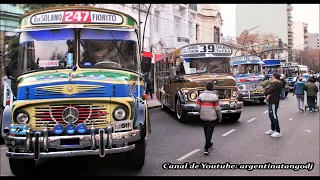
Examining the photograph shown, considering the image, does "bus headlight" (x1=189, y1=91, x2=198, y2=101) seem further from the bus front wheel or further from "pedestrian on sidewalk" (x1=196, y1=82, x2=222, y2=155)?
"pedestrian on sidewalk" (x1=196, y1=82, x2=222, y2=155)

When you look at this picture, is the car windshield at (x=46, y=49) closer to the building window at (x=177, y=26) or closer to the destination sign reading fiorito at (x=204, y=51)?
the destination sign reading fiorito at (x=204, y=51)

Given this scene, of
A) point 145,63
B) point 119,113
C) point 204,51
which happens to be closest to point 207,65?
point 204,51

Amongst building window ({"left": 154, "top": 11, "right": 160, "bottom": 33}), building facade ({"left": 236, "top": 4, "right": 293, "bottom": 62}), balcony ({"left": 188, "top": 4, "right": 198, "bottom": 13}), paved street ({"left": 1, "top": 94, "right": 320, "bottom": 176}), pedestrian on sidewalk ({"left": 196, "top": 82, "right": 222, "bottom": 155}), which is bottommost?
paved street ({"left": 1, "top": 94, "right": 320, "bottom": 176})

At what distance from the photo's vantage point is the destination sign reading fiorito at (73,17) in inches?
241

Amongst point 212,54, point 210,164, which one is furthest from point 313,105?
point 210,164

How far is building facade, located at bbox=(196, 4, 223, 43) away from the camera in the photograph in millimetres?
42475

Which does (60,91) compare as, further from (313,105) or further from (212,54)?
(313,105)

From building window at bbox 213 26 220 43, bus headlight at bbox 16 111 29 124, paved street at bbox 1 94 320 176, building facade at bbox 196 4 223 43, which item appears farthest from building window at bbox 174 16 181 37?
bus headlight at bbox 16 111 29 124

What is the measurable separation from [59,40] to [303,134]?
7218 mm

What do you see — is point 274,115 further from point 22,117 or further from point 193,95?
point 22,117

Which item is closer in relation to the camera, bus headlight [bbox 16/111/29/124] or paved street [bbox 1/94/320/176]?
bus headlight [bbox 16/111/29/124]

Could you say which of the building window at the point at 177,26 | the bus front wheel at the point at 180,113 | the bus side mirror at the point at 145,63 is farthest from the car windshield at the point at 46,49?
the building window at the point at 177,26

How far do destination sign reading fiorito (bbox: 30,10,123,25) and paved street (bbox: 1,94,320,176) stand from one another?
276cm

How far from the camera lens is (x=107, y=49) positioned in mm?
6289
